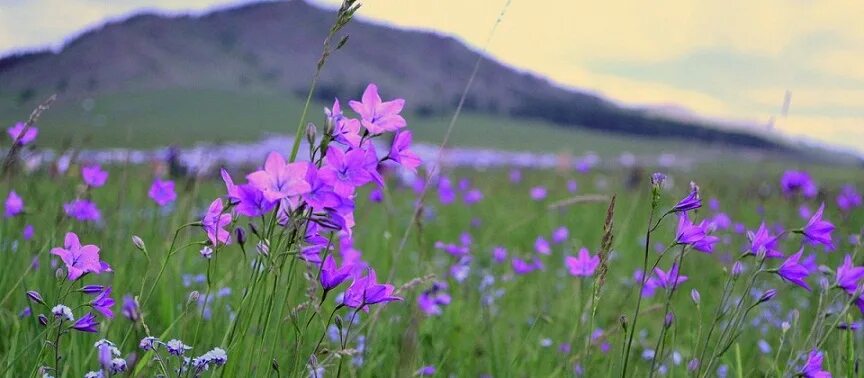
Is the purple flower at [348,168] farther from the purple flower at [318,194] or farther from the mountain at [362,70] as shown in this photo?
the mountain at [362,70]

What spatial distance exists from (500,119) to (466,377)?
33.8 metres

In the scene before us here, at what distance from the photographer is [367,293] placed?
1.51 m

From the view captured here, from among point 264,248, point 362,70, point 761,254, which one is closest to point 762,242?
point 761,254

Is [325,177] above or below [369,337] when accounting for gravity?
above

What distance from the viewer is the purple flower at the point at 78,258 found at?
1.59 meters

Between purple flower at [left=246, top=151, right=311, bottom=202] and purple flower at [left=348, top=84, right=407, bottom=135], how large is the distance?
21 cm

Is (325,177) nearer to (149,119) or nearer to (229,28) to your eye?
(149,119)

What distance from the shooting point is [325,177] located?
1.24 metres

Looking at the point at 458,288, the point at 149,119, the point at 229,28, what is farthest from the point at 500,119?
the point at 458,288

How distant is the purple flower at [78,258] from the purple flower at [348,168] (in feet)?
2.15

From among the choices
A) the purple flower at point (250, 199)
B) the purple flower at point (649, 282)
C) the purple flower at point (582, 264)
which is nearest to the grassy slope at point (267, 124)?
the purple flower at point (649, 282)

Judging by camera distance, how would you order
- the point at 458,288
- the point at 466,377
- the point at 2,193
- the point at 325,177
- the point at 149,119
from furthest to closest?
the point at 149,119 < the point at 2,193 < the point at 458,288 < the point at 466,377 < the point at 325,177

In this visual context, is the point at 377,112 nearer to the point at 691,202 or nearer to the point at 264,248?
the point at 264,248

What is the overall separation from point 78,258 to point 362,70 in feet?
117
